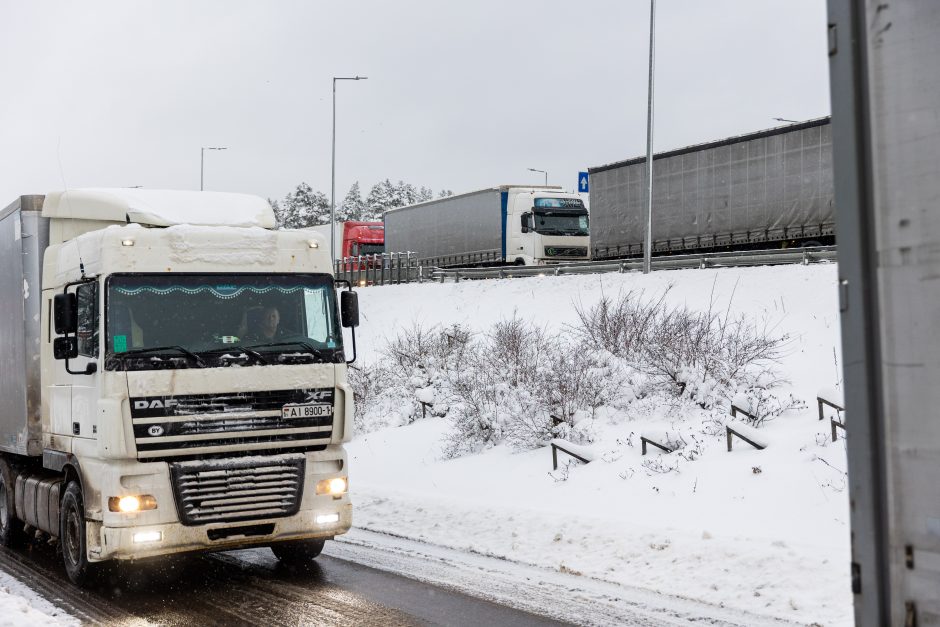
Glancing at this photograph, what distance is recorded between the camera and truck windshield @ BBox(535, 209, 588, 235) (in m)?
40.7

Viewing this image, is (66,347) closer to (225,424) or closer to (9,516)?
(225,424)

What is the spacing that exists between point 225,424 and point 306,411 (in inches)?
28.9

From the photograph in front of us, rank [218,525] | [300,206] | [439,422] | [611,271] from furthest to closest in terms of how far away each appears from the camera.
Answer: [300,206]
[611,271]
[439,422]
[218,525]

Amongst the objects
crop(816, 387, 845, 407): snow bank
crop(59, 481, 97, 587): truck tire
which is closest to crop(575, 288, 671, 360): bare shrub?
crop(816, 387, 845, 407): snow bank

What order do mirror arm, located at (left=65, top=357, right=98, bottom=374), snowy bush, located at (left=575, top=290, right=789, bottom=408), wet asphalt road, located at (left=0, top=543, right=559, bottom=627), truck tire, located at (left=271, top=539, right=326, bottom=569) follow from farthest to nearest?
1. snowy bush, located at (left=575, top=290, right=789, bottom=408)
2. truck tire, located at (left=271, top=539, right=326, bottom=569)
3. mirror arm, located at (left=65, top=357, right=98, bottom=374)
4. wet asphalt road, located at (left=0, top=543, right=559, bottom=627)

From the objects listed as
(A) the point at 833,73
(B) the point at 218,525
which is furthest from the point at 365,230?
(A) the point at 833,73

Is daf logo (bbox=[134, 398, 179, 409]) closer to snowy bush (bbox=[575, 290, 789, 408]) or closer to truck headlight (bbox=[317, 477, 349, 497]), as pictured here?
truck headlight (bbox=[317, 477, 349, 497])

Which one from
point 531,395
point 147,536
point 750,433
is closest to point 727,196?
point 531,395

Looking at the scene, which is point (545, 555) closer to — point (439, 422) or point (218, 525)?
point (218, 525)

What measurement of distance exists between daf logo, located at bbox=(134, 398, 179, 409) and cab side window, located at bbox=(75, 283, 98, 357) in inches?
26.7

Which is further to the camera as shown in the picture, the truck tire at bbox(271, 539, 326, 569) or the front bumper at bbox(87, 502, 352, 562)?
the truck tire at bbox(271, 539, 326, 569)

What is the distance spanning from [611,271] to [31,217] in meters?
22.5

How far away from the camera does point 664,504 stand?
37.5 feet

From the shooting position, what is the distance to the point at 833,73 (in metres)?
3.45
